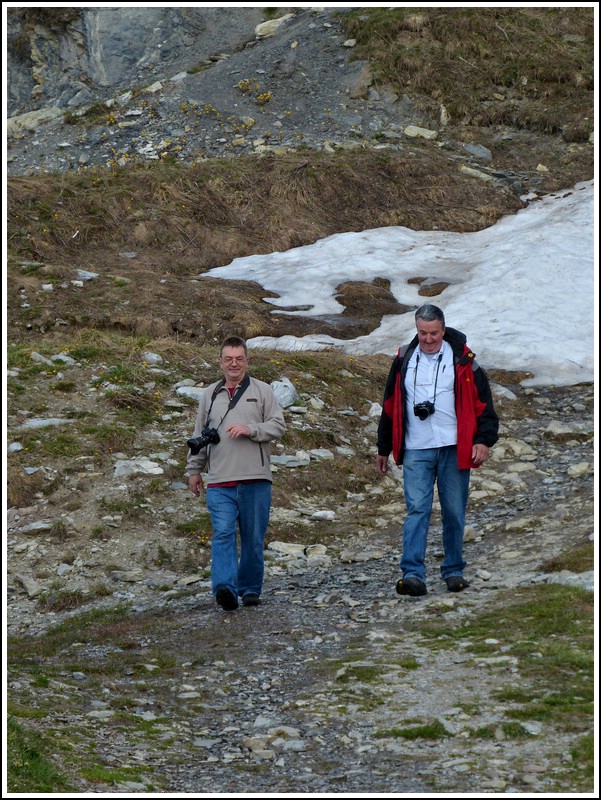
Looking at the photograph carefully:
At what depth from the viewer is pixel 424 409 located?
8453mm

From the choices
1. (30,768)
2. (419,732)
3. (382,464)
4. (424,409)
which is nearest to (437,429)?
(424,409)

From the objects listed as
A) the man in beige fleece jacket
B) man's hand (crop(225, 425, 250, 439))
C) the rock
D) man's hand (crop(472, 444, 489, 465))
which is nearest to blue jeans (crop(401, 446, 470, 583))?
man's hand (crop(472, 444, 489, 465))

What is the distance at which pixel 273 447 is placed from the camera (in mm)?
12992

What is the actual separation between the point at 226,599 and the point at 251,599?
309 millimetres

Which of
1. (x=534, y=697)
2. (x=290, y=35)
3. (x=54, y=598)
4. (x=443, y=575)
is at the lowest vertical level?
(x=54, y=598)

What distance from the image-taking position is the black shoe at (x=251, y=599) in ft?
29.2

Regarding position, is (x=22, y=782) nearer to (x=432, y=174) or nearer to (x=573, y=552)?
(x=573, y=552)

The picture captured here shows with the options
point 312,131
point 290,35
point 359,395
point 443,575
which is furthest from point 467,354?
point 290,35

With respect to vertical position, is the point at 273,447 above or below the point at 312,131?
below

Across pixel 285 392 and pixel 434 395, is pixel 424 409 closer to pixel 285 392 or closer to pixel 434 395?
pixel 434 395

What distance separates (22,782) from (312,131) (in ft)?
83.7

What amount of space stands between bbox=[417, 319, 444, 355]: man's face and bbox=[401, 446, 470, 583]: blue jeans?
32.8 inches

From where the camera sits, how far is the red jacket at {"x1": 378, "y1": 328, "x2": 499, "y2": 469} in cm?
844

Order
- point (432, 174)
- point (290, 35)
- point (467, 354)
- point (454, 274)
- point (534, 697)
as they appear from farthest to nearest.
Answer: point (290, 35), point (432, 174), point (454, 274), point (467, 354), point (534, 697)
